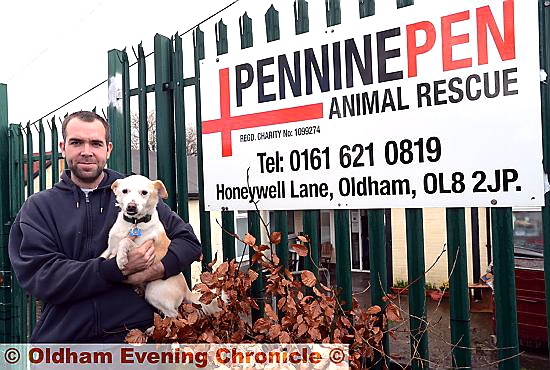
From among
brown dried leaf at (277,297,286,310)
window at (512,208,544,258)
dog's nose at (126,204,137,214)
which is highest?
dog's nose at (126,204,137,214)

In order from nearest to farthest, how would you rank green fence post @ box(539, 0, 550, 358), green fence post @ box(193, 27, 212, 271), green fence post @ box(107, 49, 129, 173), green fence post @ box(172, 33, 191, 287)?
green fence post @ box(539, 0, 550, 358) < green fence post @ box(193, 27, 212, 271) < green fence post @ box(172, 33, 191, 287) < green fence post @ box(107, 49, 129, 173)

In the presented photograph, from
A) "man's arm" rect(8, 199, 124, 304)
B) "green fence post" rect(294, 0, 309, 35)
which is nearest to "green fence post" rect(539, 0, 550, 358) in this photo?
"green fence post" rect(294, 0, 309, 35)

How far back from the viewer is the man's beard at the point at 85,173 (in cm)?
267

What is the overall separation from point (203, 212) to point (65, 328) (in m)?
1.02

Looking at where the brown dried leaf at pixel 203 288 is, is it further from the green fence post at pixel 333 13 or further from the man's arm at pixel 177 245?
the green fence post at pixel 333 13

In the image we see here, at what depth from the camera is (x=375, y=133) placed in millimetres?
2359

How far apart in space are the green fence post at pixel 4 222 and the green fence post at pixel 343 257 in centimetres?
384

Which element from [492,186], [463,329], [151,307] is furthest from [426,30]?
[151,307]

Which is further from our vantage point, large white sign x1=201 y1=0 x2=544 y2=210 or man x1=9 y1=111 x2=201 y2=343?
man x1=9 y1=111 x2=201 y2=343

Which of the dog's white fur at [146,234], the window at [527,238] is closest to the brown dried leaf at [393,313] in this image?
the dog's white fur at [146,234]

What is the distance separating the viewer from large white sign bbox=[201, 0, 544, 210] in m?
2.03

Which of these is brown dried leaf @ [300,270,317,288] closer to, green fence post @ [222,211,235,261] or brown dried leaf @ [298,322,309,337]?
brown dried leaf @ [298,322,309,337]

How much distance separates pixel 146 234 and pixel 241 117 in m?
0.86
